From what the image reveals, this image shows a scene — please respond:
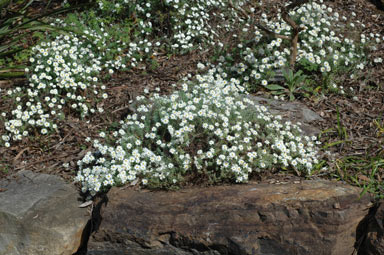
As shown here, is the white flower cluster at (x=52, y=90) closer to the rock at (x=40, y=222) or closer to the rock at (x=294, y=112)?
the rock at (x=40, y=222)

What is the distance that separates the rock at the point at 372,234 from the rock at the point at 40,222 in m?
2.67

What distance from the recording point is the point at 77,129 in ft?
17.8

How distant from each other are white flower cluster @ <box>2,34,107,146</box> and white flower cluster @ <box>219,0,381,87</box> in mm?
1986

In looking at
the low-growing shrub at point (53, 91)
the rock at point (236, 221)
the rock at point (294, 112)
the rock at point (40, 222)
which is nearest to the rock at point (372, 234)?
the rock at point (236, 221)

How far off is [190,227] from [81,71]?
9.56ft

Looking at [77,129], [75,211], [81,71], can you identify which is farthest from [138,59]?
[75,211]

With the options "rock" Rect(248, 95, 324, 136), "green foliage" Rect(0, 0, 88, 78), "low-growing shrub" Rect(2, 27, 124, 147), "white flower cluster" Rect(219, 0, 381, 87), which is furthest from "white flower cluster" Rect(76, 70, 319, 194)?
"green foliage" Rect(0, 0, 88, 78)

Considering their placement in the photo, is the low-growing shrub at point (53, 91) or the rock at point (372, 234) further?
the low-growing shrub at point (53, 91)

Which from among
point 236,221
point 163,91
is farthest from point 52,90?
point 236,221

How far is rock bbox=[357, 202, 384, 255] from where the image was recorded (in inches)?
141

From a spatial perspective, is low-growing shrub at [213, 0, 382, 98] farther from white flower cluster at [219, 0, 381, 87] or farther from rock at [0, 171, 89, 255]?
rock at [0, 171, 89, 255]

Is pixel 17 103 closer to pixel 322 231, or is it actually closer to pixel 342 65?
pixel 322 231

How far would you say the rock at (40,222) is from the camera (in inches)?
159

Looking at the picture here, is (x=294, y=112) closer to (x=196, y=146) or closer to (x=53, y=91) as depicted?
(x=196, y=146)
